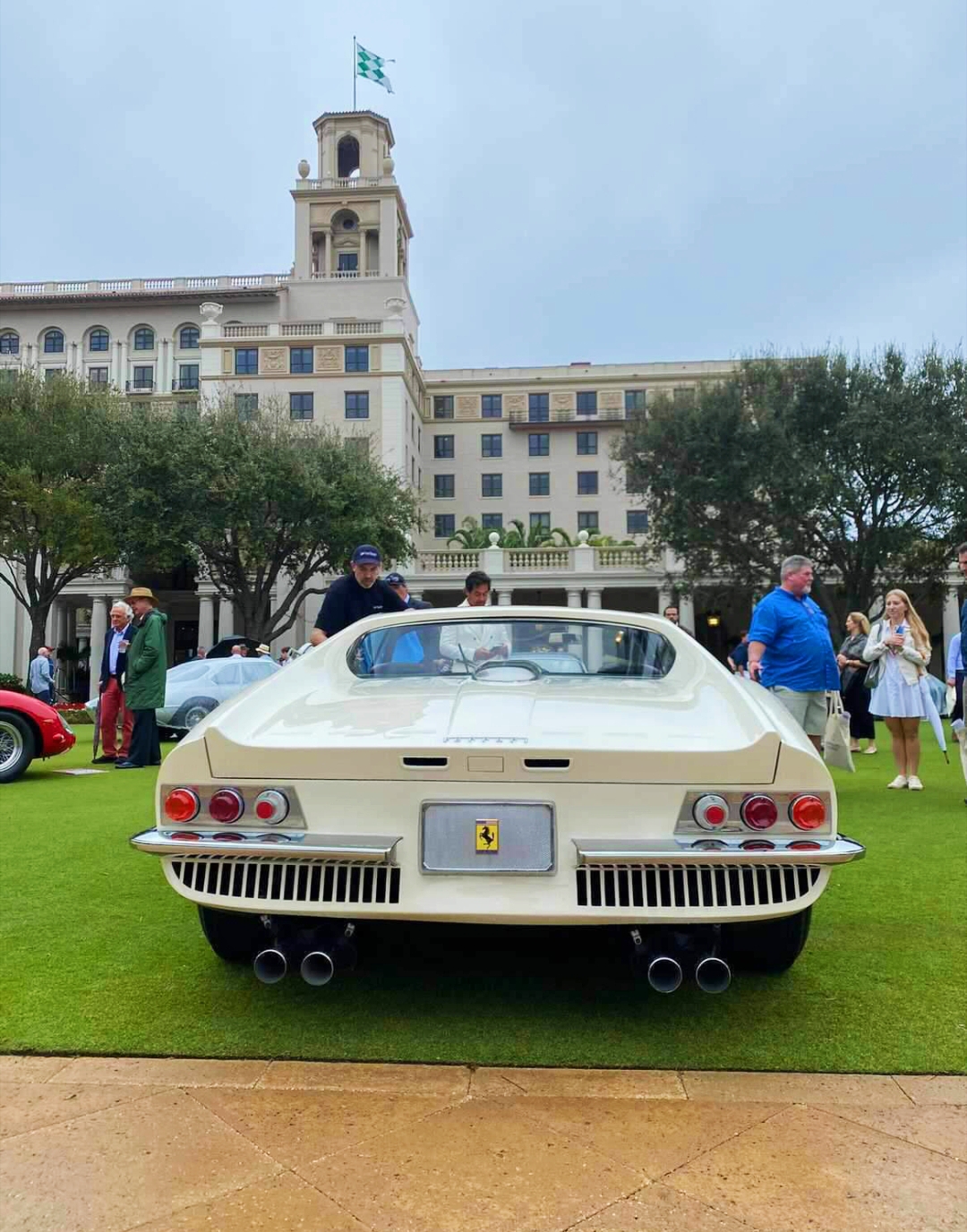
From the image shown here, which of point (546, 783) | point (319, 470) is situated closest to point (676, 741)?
point (546, 783)

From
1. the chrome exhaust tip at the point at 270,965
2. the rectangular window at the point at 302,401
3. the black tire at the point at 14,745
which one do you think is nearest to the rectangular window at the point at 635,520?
the rectangular window at the point at 302,401

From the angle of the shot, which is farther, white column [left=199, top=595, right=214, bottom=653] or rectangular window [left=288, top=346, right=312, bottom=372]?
rectangular window [left=288, top=346, right=312, bottom=372]

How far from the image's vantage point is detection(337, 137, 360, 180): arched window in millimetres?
64188

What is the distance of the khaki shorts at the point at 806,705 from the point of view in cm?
644

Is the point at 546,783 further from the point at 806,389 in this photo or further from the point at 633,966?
Result: the point at 806,389

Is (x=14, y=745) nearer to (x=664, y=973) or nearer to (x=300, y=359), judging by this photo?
(x=664, y=973)

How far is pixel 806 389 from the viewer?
26438 mm

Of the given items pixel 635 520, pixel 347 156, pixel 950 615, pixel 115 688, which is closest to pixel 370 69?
pixel 347 156

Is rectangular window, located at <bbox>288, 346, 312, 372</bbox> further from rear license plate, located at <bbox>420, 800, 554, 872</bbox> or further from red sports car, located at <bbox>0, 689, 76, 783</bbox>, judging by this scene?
rear license plate, located at <bbox>420, 800, 554, 872</bbox>

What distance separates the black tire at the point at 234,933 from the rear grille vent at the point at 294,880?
0.44 meters

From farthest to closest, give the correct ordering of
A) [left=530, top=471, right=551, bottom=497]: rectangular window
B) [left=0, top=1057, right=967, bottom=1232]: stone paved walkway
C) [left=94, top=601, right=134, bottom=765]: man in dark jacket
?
[left=530, top=471, right=551, bottom=497]: rectangular window
[left=94, top=601, right=134, bottom=765]: man in dark jacket
[left=0, top=1057, right=967, bottom=1232]: stone paved walkway

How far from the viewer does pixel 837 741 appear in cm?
590

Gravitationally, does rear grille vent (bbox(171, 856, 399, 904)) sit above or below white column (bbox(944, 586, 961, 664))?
below

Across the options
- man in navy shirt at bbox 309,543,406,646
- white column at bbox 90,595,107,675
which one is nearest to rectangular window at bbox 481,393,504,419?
white column at bbox 90,595,107,675
